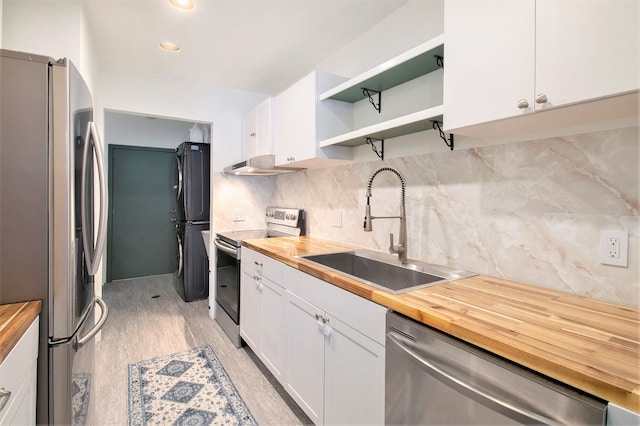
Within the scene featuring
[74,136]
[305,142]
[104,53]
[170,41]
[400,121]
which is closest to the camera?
[74,136]

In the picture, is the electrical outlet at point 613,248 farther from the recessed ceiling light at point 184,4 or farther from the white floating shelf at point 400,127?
the recessed ceiling light at point 184,4

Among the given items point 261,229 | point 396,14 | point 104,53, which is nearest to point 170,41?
point 104,53

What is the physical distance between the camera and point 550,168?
3.95 ft

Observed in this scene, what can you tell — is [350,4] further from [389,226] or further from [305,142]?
[389,226]

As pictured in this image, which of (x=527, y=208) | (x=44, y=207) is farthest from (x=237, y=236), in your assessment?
(x=527, y=208)

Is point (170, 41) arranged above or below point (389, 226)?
above

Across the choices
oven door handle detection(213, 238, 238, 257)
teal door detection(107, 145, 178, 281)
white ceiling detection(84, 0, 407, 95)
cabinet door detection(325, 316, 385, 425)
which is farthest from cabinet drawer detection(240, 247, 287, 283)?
teal door detection(107, 145, 178, 281)

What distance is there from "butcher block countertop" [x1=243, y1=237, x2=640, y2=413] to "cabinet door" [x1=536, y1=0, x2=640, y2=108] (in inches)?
25.6

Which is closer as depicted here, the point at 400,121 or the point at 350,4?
the point at 400,121

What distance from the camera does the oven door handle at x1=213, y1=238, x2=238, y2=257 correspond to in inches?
100

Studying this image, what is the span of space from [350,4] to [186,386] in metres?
2.68

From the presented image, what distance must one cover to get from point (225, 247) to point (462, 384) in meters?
2.28

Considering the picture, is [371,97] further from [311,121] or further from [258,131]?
[258,131]

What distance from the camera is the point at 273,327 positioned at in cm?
197
